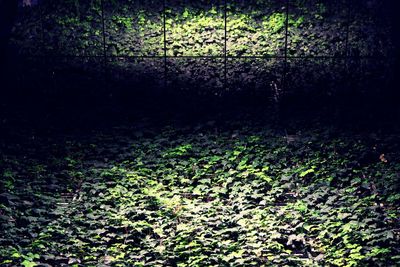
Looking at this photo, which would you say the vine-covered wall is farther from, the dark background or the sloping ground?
the sloping ground

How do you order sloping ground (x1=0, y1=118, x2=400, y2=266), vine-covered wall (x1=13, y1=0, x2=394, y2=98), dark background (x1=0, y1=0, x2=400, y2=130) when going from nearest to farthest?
sloping ground (x1=0, y1=118, x2=400, y2=266)
dark background (x1=0, y1=0, x2=400, y2=130)
vine-covered wall (x1=13, y1=0, x2=394, y2=98)

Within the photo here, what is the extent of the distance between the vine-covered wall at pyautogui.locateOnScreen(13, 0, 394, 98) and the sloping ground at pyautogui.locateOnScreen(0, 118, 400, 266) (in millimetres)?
2480

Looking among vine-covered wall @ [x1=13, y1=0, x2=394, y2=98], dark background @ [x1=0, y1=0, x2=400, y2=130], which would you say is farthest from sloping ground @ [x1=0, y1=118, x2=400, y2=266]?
vine-covered wall @ [x1=13, y1=0, x2=394, y2=98]

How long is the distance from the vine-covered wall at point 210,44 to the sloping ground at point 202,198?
2480mm

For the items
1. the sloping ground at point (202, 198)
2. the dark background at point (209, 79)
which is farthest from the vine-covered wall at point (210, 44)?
the sloping ground at point (202, 198)

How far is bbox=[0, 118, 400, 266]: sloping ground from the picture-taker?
595 centimetres

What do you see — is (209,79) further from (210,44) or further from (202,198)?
(202,198)

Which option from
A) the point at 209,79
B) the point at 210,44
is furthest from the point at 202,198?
the point at 210,44

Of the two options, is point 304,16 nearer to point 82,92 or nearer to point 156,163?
point 82,92

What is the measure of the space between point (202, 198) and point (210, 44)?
23.7ft

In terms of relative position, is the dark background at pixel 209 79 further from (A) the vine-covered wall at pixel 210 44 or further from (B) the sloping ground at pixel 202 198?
(B) the sloping ground at pixel 202 198

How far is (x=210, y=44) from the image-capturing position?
1393 centimetres

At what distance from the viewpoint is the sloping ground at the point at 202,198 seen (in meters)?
5.95

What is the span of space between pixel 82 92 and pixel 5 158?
11.6 ft
